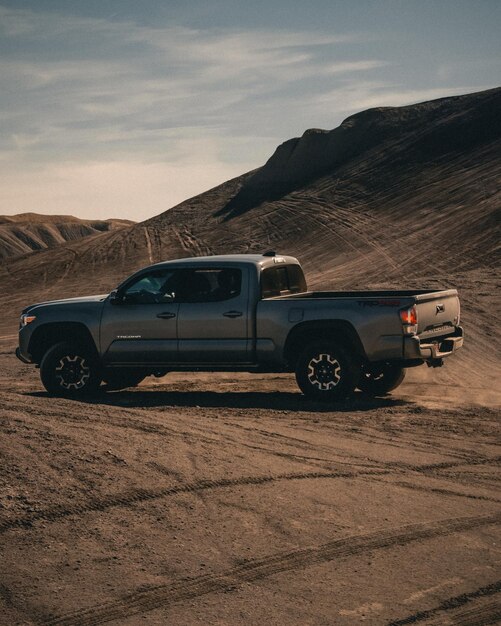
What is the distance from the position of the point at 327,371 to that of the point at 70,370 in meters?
3.54

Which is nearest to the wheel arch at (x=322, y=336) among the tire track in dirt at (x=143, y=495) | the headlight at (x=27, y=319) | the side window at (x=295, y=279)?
the side window at (x=295, y=279)

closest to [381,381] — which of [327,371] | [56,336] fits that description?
[327,371]

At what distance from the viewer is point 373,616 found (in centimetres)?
530

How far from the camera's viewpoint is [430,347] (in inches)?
471

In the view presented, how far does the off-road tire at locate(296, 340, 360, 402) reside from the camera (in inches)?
476

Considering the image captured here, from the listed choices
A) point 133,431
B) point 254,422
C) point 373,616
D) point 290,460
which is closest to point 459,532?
point 373,616

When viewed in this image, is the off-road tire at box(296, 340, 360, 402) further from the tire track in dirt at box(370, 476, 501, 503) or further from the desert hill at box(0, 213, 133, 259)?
the desert hill at box(0, 213, 133, 259)

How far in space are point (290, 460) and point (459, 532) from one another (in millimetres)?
2209

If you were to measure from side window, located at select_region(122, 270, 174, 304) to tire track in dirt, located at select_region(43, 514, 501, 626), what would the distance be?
660 centimetres

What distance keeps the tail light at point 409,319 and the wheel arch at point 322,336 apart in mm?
609

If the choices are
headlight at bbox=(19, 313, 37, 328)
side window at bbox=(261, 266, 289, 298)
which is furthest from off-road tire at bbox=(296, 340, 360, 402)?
headlight at bbox=(19, 313, 37, 328)

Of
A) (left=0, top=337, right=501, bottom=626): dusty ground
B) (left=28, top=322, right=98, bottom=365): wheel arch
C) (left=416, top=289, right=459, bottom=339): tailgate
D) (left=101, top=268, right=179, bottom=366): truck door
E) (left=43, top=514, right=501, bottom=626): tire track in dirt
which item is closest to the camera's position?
(left=43, top=514, right=501, bottom=626): tire track in dirt

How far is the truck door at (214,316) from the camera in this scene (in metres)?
12.4

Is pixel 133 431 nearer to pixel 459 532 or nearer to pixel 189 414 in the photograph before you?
pixel 189 414
